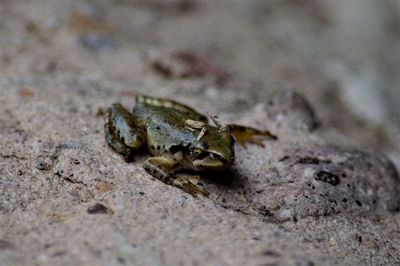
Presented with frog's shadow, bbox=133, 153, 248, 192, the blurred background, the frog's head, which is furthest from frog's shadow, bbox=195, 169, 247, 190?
the blurred background

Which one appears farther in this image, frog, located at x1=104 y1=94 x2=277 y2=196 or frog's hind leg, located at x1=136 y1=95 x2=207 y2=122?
frog's hind leg, located at x1=136 y1=95 x2=207 y2=122

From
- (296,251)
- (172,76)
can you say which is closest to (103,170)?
(296,251)

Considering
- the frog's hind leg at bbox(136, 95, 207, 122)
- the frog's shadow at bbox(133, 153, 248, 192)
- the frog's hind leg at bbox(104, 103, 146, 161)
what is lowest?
the frog's shadow at bbox(133, 153, 248, 192)

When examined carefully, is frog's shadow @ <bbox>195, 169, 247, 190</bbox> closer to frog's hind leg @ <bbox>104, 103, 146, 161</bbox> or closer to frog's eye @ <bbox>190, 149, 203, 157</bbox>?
frog's eye @ <bbox>190, 149, 203, 157</bbox>

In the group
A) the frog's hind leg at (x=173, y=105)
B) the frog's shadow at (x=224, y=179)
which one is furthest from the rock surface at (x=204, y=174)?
the frog's hind leg at (x=173, y=105)

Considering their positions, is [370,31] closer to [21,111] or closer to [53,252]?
[21,111]

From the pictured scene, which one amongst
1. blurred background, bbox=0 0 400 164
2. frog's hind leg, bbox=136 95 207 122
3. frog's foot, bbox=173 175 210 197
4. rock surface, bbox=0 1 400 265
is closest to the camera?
rock surface, bbox=0 1 400 265

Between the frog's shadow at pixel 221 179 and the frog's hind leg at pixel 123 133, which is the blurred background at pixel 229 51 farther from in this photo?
the frog's shadow at pixel 221 179

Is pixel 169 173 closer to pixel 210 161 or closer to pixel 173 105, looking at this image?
pixel 210 161
